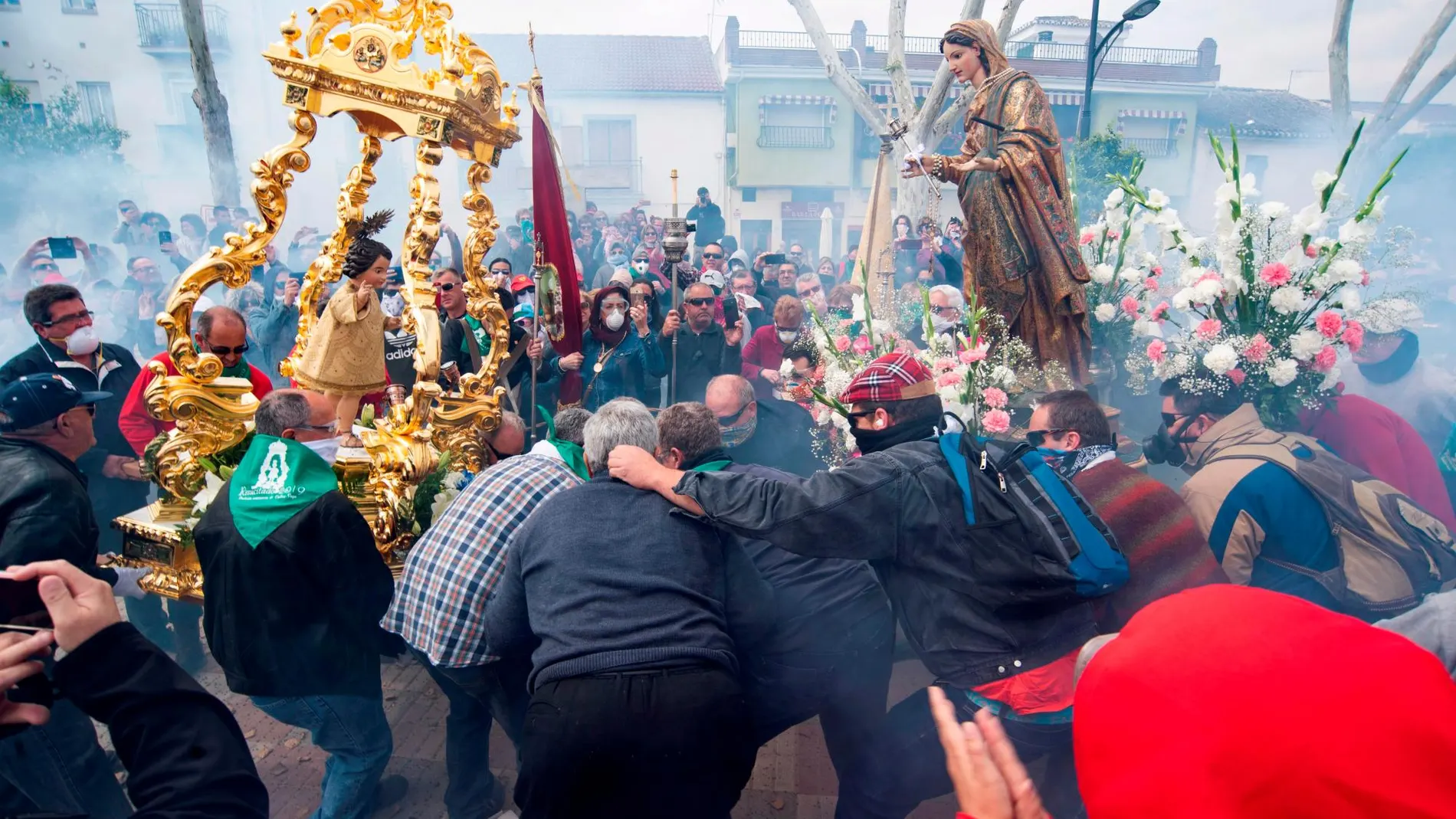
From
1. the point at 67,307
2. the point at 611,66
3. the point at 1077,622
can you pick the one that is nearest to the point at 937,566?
the point at 1077,622

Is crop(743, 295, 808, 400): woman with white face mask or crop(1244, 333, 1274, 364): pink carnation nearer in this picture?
crop(1244, 333, 1274, 364): pink carnation

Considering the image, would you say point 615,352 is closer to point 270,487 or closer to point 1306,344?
point 270,487

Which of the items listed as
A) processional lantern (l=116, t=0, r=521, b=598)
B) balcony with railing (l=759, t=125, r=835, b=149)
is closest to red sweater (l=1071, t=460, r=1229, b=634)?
processional lantern (l=116, t=0, r=521, b=598)

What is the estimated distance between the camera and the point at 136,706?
148cm

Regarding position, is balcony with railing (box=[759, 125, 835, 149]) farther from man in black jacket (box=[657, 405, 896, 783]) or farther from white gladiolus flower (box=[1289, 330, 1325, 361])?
man in black jacket (box=[657, 405, 896, 783])

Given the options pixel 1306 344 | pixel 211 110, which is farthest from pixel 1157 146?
pixel 211 110

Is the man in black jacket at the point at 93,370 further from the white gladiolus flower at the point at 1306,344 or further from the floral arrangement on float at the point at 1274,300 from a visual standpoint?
the white gladiolus flower at the point at 1306,344

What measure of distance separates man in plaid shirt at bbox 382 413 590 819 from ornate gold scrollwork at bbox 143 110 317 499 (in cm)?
160

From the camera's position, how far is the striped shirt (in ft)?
10.1

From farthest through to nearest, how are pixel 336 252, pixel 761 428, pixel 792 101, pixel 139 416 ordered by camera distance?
pixel 792 101, pixel 761 428, pixel 139 416, pixel 336 252

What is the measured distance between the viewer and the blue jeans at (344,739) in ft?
10.8

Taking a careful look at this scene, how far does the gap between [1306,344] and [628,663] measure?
3.96 m

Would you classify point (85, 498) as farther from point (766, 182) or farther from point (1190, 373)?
point (766, 182)

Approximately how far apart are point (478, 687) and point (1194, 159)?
32.6 meters
